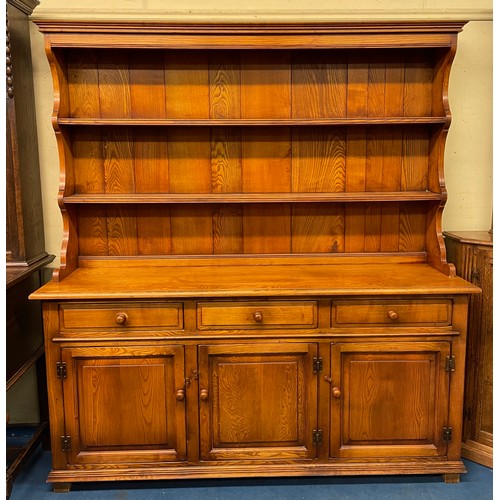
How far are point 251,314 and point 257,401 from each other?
40 cm

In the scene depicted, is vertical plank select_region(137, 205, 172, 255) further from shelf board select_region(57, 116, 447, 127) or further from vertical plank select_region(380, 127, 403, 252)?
vertical plank select_region(380, 127, 403, 252)

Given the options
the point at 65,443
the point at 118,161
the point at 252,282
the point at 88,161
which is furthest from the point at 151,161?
the point at 65,443

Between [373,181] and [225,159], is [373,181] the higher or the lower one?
the lower one

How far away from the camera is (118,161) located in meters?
2.61

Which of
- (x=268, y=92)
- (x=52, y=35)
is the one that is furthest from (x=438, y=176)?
(x=52, y=35)

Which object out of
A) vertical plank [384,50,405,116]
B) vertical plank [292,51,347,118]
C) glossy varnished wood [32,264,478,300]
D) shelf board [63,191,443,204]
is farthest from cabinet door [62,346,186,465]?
vertical plank [384,50,405,116]

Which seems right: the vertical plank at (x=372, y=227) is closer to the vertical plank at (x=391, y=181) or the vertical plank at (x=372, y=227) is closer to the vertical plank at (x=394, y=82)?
the vertical plank at (x=391, y=181)

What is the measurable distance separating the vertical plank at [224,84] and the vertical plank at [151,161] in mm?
300

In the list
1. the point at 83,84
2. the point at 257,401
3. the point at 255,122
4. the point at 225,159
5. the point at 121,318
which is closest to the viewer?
the point at 121,318

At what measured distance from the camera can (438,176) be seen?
8.20 ft

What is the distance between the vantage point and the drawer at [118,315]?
2193mm

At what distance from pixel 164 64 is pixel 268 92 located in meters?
0.53

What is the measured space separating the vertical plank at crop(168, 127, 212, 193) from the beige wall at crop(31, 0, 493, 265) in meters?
0.62

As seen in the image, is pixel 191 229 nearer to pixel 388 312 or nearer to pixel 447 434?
pixel 388 312
